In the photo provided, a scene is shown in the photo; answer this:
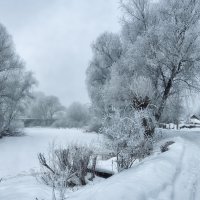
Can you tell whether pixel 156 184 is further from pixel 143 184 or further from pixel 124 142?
pixel 124 142

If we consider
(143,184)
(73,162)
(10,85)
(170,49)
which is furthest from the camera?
(10,85)

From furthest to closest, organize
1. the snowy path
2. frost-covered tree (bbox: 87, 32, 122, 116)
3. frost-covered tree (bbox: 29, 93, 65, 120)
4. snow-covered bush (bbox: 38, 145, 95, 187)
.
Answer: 1. frost-covered tree (bbox: 29, 93, 65, 120)
2. frost-covered tree (bbox: 87, 32, 122, 116)
3. snow-covered bush (bbox: 38, 145, 95, 187)
4. the snowy path

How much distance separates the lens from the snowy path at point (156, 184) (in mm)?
6823

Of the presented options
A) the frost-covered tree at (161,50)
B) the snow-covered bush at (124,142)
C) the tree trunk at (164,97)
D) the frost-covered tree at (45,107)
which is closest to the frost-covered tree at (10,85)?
the frost-covered tree at (161,50)

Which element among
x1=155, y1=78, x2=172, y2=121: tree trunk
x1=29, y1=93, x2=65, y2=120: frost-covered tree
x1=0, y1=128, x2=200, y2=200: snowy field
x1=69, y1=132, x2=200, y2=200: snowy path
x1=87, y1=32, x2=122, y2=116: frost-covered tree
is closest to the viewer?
x1=69, y1=132, x2=200, y2=200: snowy path

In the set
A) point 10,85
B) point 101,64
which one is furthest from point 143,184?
point 10,85

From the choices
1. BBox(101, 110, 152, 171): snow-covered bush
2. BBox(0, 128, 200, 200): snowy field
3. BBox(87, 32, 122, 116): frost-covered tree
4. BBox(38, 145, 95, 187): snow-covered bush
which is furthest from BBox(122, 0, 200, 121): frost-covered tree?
BBox(38, 145, 95, 187): snow-covered bush

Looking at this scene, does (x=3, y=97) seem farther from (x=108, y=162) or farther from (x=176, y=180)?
(x=176, y=180)

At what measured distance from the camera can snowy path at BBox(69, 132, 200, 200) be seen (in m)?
6.82

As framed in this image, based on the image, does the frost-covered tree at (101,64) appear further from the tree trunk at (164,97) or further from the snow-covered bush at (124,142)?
the snow-covered bush at (124,142)

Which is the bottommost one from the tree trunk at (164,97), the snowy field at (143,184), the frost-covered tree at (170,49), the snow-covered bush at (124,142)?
the snowy field at (143,184)

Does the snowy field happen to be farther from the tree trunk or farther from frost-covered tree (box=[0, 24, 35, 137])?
frost-covered tree (box=[0, 24, 35, 137])

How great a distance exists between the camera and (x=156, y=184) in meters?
7.98

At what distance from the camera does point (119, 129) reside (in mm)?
11898
